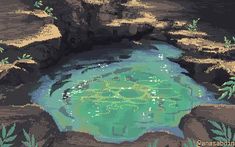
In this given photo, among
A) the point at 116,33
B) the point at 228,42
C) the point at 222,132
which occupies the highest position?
the point at 228,42

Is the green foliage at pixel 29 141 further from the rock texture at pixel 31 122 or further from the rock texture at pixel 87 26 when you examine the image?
the rock texture at pixel 87 26

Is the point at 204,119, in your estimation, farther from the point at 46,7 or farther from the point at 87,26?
the point at 46,7

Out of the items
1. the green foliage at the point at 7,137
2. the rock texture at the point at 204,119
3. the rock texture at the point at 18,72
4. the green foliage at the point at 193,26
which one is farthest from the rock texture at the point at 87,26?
the green foliage at the point at 7,137

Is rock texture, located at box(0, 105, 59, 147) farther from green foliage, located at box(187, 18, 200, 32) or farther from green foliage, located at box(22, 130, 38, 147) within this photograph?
green foliage, located at box(187, 18, 200, 32)

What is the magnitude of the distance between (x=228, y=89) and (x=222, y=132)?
48.6 inches

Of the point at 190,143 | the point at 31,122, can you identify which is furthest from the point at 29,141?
the point at 190,143

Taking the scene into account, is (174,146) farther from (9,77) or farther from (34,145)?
(9,77)

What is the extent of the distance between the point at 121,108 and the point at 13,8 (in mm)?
3629

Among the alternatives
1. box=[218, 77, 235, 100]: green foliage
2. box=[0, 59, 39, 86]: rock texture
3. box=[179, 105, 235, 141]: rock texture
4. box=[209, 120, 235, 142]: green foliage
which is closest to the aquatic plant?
box=[179, 105, 235, 141]: rock texture

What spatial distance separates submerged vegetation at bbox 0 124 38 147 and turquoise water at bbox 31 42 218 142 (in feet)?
1.89

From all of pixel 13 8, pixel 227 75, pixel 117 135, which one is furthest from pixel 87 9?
pixel 117 135

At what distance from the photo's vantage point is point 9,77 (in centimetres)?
614

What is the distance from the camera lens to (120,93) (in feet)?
21.0

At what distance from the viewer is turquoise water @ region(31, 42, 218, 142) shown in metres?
5.43
